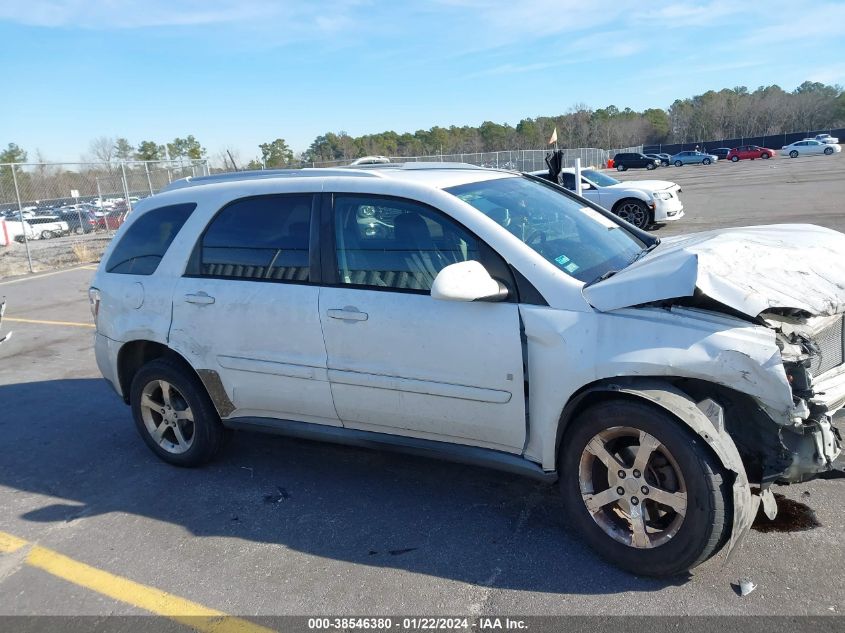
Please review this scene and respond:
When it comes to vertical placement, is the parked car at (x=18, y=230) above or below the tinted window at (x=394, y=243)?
below

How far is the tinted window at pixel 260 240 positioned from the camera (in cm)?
393

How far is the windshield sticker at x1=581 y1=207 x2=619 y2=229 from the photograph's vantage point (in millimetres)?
4199

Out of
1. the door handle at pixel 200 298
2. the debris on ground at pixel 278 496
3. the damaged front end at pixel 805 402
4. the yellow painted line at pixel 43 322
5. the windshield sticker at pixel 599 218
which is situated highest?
the windshield sticker at pixel 599 218

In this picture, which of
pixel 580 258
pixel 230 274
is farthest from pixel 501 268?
pixel 230 274

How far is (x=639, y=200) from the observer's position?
1558cm

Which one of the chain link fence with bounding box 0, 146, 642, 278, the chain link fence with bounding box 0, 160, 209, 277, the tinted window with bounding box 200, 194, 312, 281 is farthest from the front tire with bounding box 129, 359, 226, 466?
the chain link fence with bounding box 0, 160, 209, 277

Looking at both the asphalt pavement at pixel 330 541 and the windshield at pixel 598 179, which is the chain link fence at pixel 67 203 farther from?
the asphalt pavement at pixel 330 541

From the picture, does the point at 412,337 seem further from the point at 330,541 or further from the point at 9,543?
the point at 9,543

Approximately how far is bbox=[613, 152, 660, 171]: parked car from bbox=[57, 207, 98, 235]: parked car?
47.9m

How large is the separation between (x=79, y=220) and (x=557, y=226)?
79.9 ft

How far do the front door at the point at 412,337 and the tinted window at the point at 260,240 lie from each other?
23 centimetres

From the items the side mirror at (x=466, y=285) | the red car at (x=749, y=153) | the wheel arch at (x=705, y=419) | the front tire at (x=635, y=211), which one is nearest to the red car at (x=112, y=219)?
the front tire at (x=635, y=211)

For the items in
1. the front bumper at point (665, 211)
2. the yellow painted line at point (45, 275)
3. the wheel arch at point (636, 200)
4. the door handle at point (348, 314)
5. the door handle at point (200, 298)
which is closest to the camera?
the door handle at point (348, 314)

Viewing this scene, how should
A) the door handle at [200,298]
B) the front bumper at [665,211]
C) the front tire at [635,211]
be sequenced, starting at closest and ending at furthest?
the door handle at [200,298] → the front bumper at [665,211] → the front tire at [635,211]
